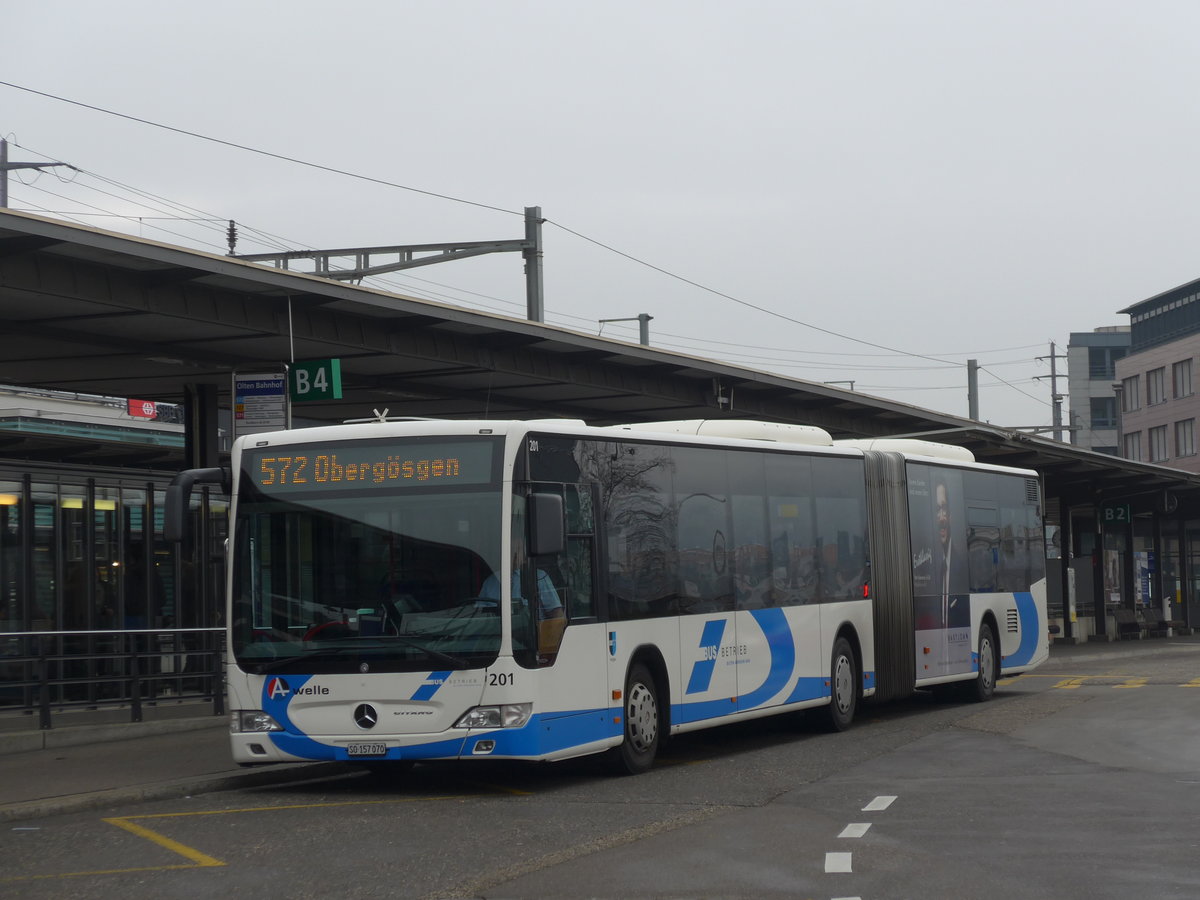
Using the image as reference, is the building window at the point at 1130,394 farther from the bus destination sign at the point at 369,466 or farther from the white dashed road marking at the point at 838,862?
the white dashed road marking at the point at 838,862

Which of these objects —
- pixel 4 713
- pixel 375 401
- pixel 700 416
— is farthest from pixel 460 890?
pixel 700 416

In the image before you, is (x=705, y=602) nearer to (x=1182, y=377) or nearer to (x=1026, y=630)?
(x=1026, y=630)

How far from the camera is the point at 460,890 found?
8.30 meters

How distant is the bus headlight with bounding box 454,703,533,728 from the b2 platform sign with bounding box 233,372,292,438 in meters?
5.70

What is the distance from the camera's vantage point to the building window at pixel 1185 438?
9012cm

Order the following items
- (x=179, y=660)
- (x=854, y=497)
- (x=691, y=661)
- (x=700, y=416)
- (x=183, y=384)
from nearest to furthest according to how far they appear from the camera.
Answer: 1. (x=691, y=661)
2. (x=854, y=497)
3. (x=179, y=660)
4. (x=183, y=384)
5. (x=700, y=416)

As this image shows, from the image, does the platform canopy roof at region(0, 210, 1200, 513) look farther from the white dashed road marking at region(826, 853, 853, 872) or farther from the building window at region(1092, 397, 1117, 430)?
the building window at region(1092, 397, 1117, 430)

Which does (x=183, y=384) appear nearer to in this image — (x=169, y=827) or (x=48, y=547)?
(x=48, y=547)

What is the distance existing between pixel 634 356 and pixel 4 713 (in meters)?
10.0

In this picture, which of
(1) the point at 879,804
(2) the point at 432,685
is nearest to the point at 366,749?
(2) the point at 432,685

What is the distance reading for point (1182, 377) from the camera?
91.5 m

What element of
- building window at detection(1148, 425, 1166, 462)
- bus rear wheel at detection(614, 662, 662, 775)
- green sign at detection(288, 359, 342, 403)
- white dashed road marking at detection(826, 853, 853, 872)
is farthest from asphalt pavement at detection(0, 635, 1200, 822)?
building window at detection(1148, 425, 1166, 462)

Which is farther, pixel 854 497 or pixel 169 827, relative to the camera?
pixel 854 497

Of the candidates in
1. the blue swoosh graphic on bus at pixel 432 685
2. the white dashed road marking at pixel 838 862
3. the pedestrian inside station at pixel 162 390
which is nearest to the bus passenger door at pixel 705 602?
the blue swoosh graphic on bus at pixel 432 685
